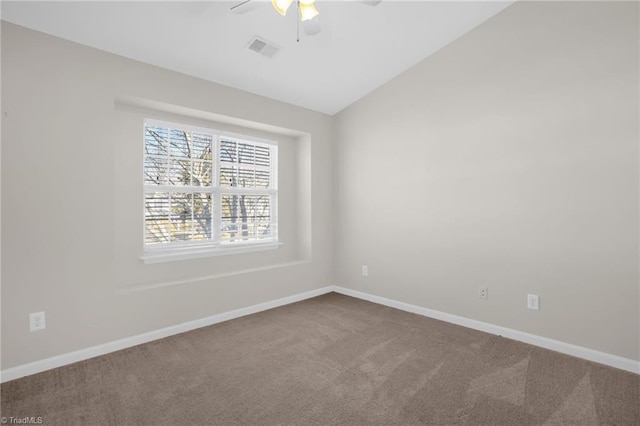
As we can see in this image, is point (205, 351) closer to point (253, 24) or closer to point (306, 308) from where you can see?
point (306, 308)

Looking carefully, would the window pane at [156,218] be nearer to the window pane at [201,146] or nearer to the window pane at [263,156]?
the window pane at [201,146]

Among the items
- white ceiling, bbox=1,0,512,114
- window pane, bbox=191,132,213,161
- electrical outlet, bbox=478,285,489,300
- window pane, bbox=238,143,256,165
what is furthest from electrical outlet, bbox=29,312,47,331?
electrical outlet, bbox=478,285,489,300

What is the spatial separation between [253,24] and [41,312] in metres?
2.75

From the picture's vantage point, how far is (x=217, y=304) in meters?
3.37

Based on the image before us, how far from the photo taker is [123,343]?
2729 millimetres

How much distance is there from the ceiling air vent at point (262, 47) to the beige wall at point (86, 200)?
0.64 metres

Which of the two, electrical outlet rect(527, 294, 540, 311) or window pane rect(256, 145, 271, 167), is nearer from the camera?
electrical outlet rect(527, 294, 540, 311)

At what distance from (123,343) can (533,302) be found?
3506 mm

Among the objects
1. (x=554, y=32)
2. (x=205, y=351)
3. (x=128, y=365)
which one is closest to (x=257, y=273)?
(x=205, y=351)

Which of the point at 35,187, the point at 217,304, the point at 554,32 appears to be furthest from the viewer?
the point at 217,304

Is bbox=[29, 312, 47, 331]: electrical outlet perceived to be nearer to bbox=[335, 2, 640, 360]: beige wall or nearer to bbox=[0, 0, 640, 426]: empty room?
bbox=[0, 0, 640, 426]: empty room

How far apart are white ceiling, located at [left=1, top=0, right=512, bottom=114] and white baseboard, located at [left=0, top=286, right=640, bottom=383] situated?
95.3 inches

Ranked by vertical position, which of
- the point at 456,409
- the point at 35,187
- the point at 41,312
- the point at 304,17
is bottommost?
the point at 456,409

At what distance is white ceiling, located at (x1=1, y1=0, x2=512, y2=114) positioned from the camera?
237 cm
